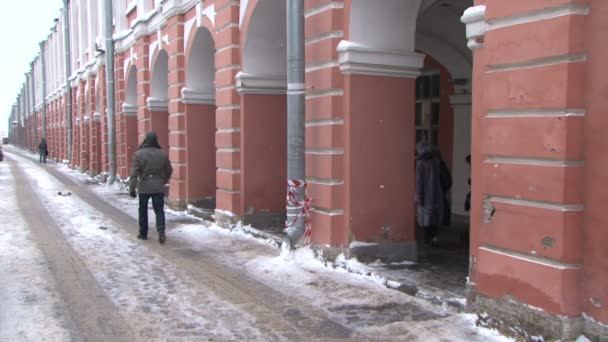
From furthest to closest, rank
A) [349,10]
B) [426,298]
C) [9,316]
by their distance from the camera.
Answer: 1. [349,10]
2. [426,298]
3. [9,316]

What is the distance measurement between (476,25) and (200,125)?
8.47 meters

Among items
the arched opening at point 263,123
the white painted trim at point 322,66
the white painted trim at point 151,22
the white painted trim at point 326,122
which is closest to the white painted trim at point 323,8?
the white painted trim at point 322,66

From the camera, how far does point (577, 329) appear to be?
4105mm

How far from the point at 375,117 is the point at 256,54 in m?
3.31

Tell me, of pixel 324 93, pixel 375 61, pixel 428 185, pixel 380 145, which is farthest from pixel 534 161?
pixel 428 185

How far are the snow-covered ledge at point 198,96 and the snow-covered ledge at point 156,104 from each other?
299cm

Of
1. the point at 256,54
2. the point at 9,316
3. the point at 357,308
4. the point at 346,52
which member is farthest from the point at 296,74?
the point at 9,316

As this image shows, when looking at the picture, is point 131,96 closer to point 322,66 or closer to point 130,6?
point 130,6

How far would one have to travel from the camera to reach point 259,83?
378 inches

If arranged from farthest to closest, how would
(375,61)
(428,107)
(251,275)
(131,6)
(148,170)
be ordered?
(131,6), (428,107), (148,170), (375,61), (251,275)

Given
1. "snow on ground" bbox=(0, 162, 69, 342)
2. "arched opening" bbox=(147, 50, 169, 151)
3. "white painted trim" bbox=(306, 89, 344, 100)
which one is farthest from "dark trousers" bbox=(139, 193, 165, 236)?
"arched opening" bbox=(147, 50, 169, 151)

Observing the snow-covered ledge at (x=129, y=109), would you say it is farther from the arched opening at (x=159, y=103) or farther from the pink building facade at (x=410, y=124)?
the arched opening at (x=159, y=103)

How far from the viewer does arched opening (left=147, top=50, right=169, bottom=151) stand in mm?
14969

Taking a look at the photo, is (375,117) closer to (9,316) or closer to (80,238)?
(9,316)
